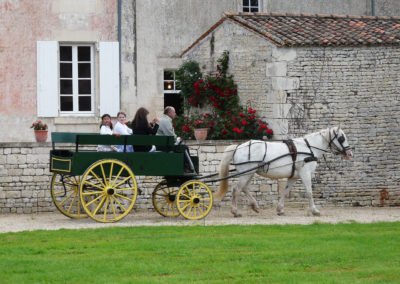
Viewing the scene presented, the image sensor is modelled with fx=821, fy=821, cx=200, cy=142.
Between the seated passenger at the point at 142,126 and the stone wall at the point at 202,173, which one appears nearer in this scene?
the seated passenger at the point at 142,126

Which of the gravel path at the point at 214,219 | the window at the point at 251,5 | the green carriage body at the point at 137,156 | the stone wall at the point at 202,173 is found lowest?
the gravel path at the point at 214,219

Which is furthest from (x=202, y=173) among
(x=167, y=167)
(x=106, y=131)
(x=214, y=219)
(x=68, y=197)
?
(x=68, y=197)

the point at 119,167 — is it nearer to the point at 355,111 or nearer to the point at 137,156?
the point at 137,156

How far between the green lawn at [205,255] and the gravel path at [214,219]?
34.5 inches

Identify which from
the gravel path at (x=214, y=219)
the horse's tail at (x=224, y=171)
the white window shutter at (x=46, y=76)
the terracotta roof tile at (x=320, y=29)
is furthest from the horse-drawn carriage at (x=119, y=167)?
the white window shutter at (x=46, y=76)

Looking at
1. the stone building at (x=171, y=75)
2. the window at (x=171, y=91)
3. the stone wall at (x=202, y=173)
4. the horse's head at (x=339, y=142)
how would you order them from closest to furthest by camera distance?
the horse's head at (x=339, y=142), the stone wall at (x=202, y=173), the stone building at (x=171, y=75), the window at (x=171, y=91)

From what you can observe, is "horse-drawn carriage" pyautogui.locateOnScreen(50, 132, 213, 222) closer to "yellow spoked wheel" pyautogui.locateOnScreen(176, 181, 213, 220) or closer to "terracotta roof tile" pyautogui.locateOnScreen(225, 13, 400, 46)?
"yellow spoked wheel" pyautogui.locateOnScreen(176, 181, 213, 220)

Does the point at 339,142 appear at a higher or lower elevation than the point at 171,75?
lower

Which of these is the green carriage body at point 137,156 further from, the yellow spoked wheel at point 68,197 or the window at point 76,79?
the window at point 76,79

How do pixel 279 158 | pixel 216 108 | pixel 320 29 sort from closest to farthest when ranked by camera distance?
pixel 279 158, pixel 320 29, pixel 216 108

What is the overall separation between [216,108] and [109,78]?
3050 millimetres

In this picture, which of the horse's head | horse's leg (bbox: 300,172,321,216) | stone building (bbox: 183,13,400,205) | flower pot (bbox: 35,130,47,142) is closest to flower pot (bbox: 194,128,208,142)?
stone building (bbox: 183,13,400,205)

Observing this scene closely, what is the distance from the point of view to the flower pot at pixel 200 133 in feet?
50.9

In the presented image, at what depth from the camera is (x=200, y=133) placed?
51.0ft
